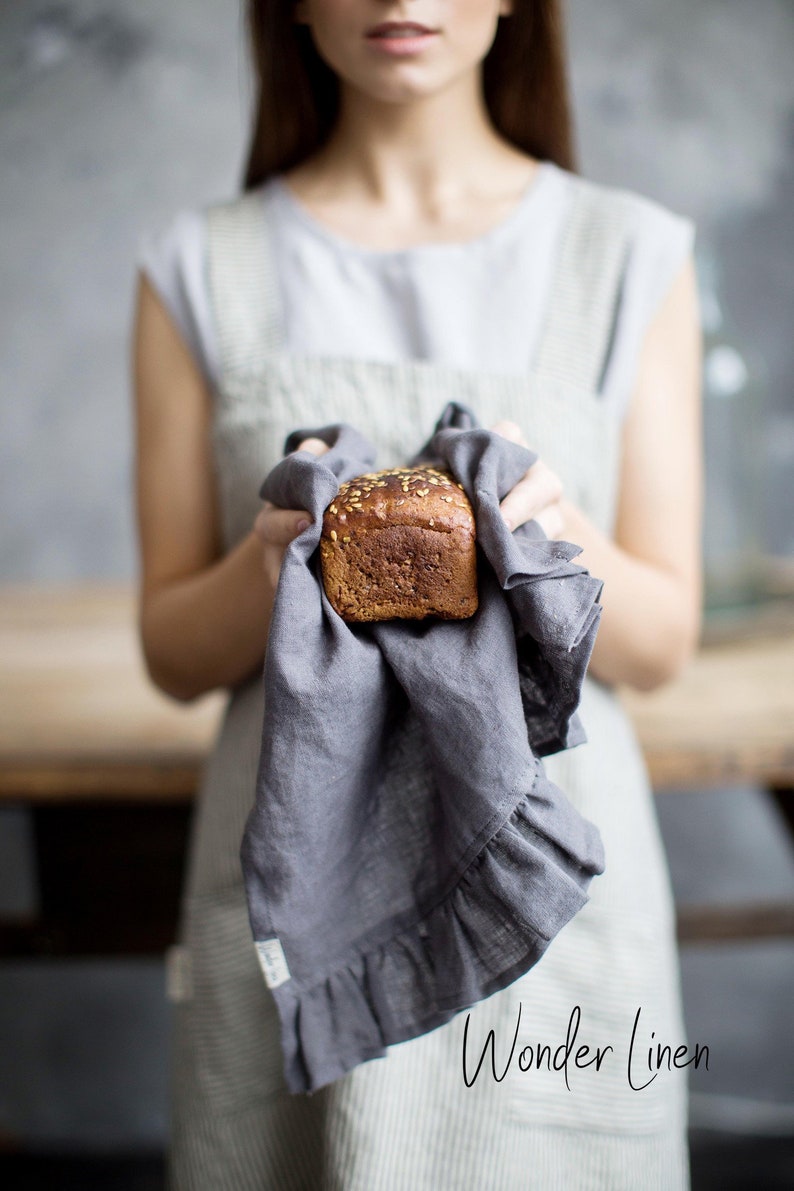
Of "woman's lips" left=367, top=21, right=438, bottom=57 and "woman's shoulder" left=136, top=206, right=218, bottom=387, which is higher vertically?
"woman's lips" left=367, top=21, right=438, bottom=57

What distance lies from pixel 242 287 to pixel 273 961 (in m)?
0.46

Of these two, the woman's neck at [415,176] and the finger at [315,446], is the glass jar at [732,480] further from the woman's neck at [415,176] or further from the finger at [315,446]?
the finger at [315,446]

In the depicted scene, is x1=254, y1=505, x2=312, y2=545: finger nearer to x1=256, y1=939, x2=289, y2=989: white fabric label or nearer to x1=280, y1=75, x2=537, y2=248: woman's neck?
x1=256, y1=939, x2=289, y2=989: white fabric label

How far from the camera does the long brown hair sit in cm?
76

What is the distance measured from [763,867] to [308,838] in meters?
1.34

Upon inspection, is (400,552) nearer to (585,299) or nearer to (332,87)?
(585,299)

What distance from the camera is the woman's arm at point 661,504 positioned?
2.28 feet

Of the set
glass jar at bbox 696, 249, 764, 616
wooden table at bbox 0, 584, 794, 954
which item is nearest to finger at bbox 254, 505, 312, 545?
wooden table at bbox 0, 584, 794, 954

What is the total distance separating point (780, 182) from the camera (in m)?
1.41

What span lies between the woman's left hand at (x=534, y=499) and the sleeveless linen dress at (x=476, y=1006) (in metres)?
0.15

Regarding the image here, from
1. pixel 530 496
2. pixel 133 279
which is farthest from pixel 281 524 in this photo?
pixel 133 279

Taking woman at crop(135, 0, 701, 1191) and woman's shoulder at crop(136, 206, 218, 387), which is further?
woman's shoulder at crop(136, 206, 218, 387)

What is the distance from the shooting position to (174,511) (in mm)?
753

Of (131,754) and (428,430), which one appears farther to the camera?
(131,754)
